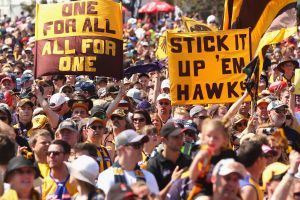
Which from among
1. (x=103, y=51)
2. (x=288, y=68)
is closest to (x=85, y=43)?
(x=103, y=51)

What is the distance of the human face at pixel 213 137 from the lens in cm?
860

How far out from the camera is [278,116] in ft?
43.8

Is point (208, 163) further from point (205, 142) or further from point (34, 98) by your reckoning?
point (34, 98)

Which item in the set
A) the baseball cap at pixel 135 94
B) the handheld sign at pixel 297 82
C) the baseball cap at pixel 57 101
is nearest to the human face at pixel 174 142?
the baseball cap at pixel 57 101

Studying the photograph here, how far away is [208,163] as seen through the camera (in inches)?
344

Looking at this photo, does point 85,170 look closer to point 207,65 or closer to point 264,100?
point 264,100

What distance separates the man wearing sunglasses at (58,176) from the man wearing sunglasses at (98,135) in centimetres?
125

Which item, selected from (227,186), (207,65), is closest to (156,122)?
(207,65)

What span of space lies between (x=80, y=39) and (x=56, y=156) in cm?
565

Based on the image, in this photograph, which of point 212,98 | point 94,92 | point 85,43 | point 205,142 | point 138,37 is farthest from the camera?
point 138,37

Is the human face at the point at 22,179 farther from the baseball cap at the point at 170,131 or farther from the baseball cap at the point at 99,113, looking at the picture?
the baseball cap at the point at 99,113

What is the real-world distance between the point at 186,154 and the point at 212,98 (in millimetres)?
4324

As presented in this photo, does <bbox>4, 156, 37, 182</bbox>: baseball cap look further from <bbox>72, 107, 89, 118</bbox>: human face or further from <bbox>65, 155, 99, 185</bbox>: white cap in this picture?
<bbox>72, 107, 89, 118</bbox>: human face

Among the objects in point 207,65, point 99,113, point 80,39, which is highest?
point 80,39
